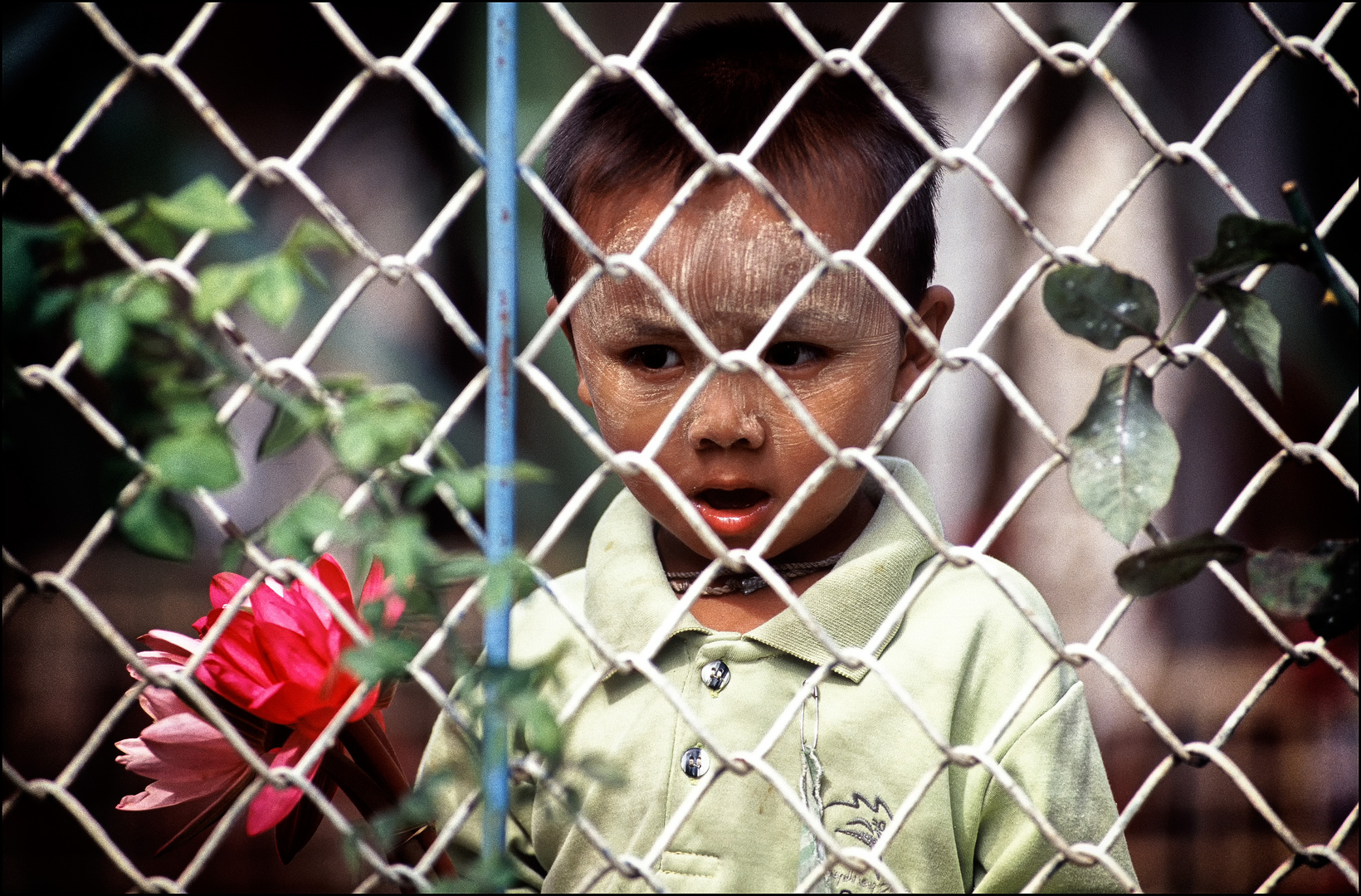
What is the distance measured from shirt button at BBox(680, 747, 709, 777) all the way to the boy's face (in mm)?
206

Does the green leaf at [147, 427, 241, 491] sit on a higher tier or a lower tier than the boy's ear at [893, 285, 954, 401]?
lower

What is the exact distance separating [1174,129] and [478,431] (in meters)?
1.85

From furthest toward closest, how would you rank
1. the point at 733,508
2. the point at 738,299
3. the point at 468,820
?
the point at 468,820, the point at 733,508, the point at 738,299

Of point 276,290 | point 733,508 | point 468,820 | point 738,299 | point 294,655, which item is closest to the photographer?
point 276,290

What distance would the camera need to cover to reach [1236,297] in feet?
2.68

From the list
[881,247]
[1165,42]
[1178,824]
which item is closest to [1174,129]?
[1165,42]

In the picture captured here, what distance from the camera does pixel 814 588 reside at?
1.19 meters

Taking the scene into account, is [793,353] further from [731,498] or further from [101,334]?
[101,334]

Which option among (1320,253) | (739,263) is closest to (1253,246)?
(1320,253)

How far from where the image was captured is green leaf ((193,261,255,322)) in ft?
2.41

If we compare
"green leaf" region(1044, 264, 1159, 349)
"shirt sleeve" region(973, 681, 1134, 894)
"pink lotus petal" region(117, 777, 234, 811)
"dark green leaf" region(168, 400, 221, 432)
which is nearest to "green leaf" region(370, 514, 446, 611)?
"dark green leaf" region(168, 400, 221, 432)

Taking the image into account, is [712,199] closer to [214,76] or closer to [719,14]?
[719,14]

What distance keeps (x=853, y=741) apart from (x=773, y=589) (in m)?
0.17

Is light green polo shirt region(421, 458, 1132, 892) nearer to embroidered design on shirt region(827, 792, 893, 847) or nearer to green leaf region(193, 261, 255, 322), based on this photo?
embroidered design on shirt region(827, 792, 893, 847)
